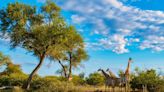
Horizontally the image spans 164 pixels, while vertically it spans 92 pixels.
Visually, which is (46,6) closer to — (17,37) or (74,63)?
(17,37)

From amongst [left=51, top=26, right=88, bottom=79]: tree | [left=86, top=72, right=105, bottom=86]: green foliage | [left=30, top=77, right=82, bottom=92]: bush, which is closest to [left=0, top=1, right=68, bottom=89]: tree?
[left=30, top=77, right=82, bottom=92]: bush

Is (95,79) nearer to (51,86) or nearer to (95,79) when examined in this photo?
(95,79)

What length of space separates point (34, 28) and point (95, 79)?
3458cm

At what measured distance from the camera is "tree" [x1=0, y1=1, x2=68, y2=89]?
137 ft

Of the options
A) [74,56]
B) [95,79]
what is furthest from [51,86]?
[95,79]

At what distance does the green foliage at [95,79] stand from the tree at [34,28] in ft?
104

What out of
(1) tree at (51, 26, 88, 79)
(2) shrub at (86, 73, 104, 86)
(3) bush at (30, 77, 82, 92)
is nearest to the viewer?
(3) bush at (30, 77, 82, 92)

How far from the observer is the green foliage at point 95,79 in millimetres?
73531

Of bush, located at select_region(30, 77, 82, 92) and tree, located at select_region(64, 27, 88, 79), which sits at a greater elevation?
tree, located at select_region(64, 27, 88, 79)

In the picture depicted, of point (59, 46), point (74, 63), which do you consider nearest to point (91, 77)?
point (74, 63)

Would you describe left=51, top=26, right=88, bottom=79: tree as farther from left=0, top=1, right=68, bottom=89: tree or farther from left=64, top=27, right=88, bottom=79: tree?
left=0, top=1, right=68, bottom=89: tree

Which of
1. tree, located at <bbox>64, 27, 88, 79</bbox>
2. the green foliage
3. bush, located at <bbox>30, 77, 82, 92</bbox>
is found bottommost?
bush, located at <bbox>30, 77, 82, 92</bbox>

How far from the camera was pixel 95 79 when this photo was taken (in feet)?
245

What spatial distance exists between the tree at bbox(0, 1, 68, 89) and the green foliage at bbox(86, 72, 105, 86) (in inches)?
1253
